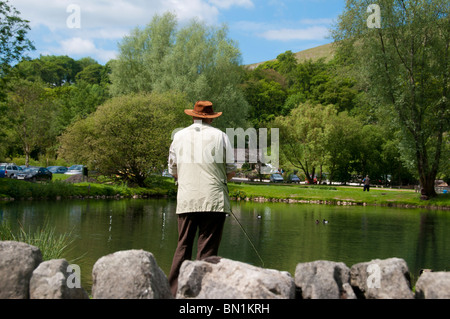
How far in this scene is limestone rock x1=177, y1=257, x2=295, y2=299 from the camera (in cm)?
377

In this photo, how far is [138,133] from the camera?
34406 mm

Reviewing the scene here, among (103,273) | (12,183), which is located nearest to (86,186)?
(12,183)

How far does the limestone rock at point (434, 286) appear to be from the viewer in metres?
3.83

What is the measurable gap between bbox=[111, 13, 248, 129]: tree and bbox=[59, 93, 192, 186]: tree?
5.56 metres

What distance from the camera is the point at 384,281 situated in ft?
13.9

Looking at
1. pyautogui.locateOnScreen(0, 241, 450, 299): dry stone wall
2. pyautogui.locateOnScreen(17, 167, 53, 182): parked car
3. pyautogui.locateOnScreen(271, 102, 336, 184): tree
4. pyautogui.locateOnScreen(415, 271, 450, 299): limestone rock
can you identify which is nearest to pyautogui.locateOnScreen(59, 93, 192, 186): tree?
pyautogui.locateOnScreen(17, 167, 53, 182): parked car

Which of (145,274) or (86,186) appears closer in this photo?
(145,274)

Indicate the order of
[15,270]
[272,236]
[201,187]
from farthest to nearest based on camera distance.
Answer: [272,236], [201,187], [15,270]

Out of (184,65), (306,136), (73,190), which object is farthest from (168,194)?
(306,136)

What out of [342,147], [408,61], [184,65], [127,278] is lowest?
[127,278]

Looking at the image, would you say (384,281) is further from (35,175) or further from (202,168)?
(35,175)

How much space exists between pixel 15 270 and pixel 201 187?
6.51ft

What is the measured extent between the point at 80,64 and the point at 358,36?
122 m

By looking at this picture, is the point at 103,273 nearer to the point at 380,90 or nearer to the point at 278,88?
the point at 380,90
